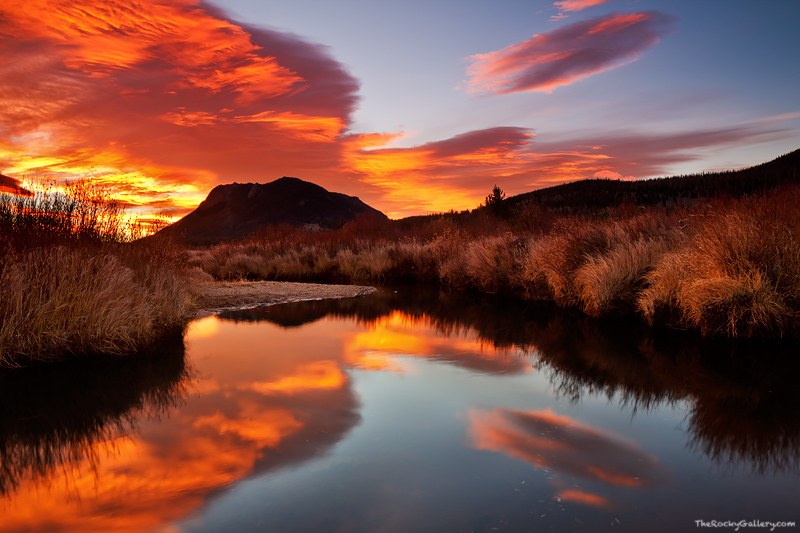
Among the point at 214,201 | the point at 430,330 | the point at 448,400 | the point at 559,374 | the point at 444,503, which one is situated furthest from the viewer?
the point at 214,201

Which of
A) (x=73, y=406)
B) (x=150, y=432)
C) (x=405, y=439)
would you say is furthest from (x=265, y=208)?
(x=405, y=439)

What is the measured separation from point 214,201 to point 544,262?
166 m

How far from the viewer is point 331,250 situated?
2258cm

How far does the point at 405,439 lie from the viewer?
4.05 metres

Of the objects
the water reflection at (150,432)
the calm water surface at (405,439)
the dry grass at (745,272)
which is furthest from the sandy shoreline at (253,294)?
the dry grass at (745,272)

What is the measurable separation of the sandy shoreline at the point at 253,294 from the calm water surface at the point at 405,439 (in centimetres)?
413

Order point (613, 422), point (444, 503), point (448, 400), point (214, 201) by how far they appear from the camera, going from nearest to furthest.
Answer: point (444, 503)
point (613, 422)
point (448, 400)
point (214, 201)

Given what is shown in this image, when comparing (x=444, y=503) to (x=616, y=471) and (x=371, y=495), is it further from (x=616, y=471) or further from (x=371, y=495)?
(x=616, y=471)

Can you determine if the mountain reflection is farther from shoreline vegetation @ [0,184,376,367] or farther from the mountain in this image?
the mountain

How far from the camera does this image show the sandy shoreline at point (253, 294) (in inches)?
451

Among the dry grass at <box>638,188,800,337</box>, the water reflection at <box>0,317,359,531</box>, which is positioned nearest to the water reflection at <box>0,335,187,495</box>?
the water reflection at <box>0,317,359,531</box>

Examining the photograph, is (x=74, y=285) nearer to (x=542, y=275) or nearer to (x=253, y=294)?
(x=253, y=294)

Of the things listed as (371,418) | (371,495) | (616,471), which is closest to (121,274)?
(371,418)

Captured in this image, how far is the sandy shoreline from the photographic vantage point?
451 inches
